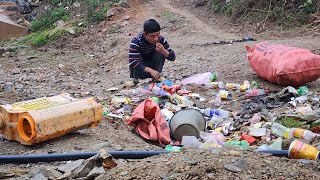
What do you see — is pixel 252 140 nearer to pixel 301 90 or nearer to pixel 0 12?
pixel 301 90

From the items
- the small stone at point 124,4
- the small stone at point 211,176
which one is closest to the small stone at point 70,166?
the small stone at point 211,176

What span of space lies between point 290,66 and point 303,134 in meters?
1.53

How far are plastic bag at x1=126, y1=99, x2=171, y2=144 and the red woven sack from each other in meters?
1.64

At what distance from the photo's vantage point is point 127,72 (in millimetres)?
7504

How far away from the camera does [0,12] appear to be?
1522 centimetres

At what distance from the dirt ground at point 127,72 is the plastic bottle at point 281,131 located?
937 mm

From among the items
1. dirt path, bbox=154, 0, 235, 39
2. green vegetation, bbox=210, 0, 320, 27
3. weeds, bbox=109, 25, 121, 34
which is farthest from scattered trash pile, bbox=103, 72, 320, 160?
weeds, bbox=109, 25, 121, 34

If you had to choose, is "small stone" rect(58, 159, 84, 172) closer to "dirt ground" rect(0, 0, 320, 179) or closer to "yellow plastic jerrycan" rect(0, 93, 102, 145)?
"dirt ground" rect(0, 0, 320, 179)

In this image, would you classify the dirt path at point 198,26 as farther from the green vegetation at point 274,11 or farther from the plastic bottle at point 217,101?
the plastic bottle at point 217,101

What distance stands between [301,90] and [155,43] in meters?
1.74

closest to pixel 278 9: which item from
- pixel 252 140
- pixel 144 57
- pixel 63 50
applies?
pixel 63 50

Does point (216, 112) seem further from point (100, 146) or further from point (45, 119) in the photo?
point (45, 119)

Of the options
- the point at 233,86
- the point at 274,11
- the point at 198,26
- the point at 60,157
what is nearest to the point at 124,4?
the point at 198,26

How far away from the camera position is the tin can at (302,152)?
9.42 feet
